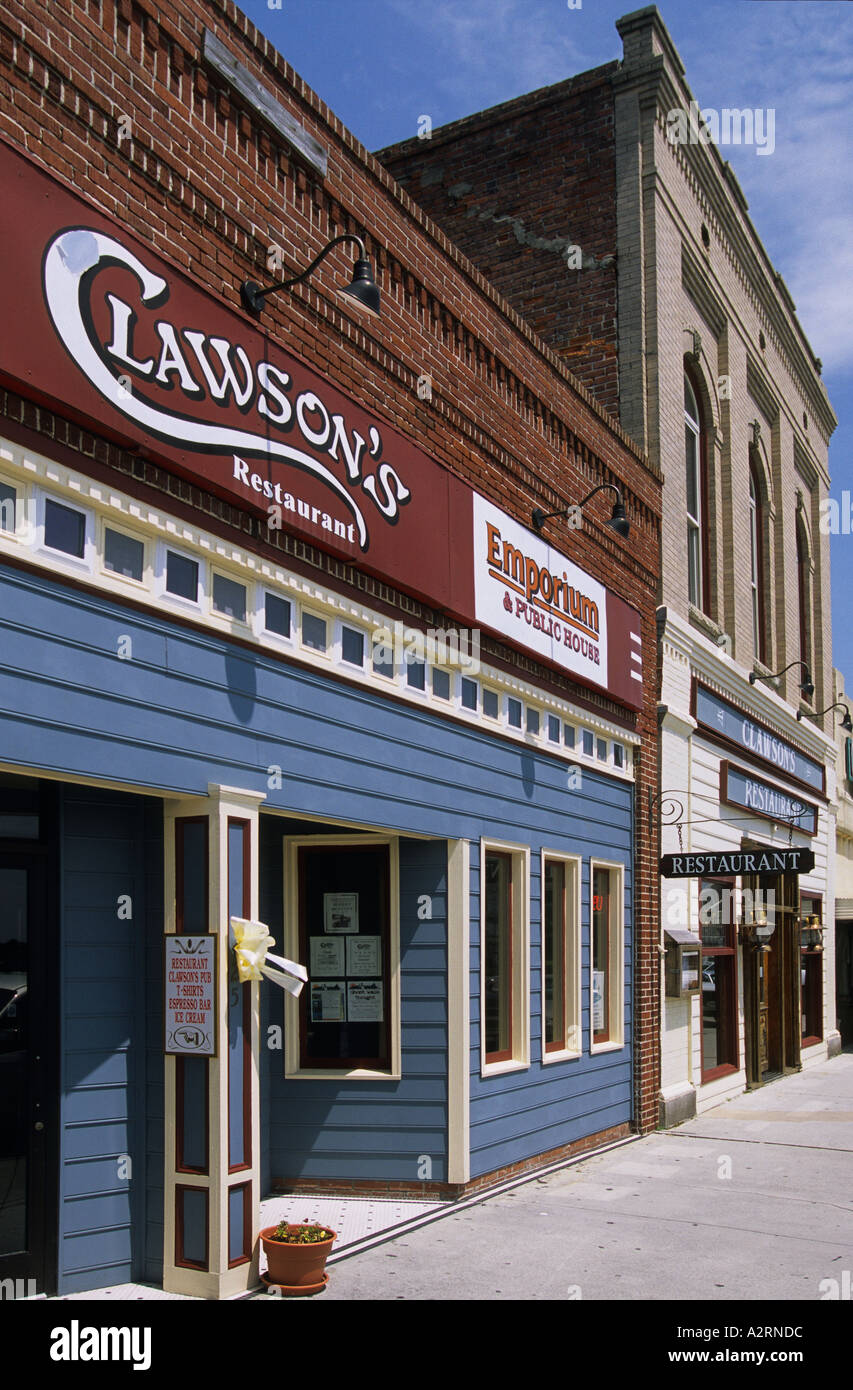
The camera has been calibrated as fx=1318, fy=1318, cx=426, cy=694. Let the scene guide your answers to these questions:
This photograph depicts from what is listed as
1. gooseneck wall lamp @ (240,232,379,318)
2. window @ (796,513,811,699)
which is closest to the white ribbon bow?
gooseneck wall lamp @ (240,232,379,318)

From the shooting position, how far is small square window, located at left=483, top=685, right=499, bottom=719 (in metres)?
10.9

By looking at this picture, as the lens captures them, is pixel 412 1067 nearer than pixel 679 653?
Yes

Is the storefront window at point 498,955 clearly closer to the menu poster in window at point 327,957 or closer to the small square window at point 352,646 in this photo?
the menu poster in window at point 327,957

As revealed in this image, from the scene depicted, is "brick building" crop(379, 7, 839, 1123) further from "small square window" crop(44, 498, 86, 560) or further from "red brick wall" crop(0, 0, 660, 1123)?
"small square window" crop(44, 498, 86, 560)

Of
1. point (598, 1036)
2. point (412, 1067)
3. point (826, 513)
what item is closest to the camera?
point (412, 1067)

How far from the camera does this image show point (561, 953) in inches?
485

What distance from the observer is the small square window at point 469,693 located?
34.6ft

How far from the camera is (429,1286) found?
7.45 meters

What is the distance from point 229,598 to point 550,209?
10709 millimetres

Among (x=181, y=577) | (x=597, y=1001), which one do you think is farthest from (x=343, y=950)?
(x=181, y=577)

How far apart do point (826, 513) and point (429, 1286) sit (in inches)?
836

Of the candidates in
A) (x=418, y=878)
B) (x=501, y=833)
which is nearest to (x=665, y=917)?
(x=501, y=833)

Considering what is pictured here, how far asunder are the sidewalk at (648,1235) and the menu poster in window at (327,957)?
197 cm

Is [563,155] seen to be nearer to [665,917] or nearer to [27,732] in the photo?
[665,917]
